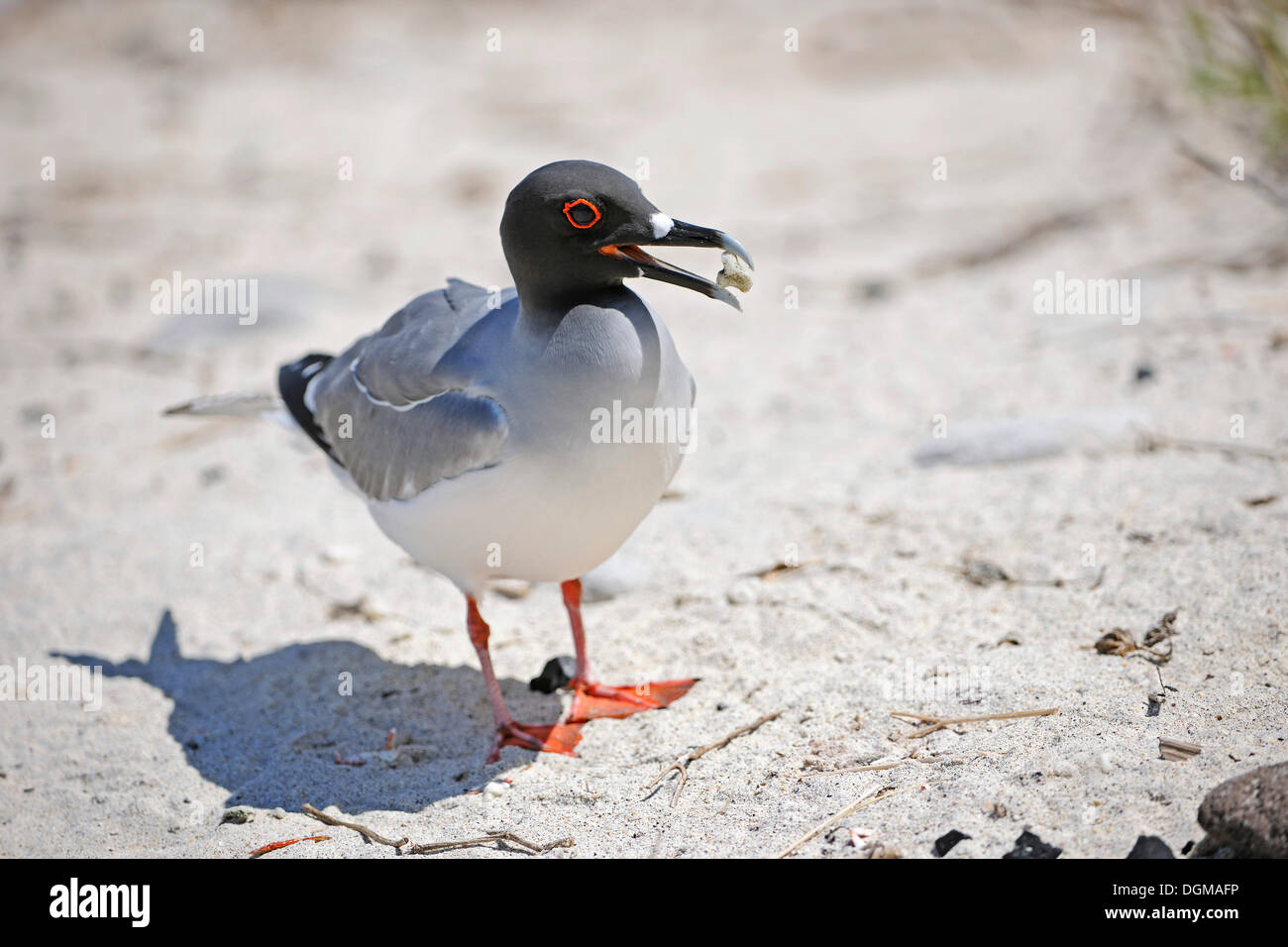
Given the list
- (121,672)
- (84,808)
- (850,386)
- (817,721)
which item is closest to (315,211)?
(850,386)

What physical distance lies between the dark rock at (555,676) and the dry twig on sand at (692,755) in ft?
2.54

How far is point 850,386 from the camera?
6.26 meters

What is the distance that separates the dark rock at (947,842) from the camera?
2.85 m

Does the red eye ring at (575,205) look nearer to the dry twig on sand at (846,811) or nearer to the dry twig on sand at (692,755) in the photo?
the dry twig on sand at (692,755)

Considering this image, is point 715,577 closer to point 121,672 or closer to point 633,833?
point 633,833

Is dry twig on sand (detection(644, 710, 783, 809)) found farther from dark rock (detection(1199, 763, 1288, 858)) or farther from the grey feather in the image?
dark rock (detection(1199, 763, 1288, 858))

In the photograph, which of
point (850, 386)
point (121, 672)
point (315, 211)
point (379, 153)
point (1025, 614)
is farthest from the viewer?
point (379, 153)

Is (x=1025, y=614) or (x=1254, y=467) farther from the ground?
(x=1254, y=467)

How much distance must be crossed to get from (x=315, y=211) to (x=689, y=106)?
3725 mm

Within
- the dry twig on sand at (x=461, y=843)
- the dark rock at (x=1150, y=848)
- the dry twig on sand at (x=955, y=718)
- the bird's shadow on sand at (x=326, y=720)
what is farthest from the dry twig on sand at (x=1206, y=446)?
the dry twig on sand at (x=461, y=843)

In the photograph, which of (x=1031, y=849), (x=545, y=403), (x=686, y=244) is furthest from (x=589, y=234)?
(x=1031, y=849)

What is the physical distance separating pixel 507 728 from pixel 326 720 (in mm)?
703

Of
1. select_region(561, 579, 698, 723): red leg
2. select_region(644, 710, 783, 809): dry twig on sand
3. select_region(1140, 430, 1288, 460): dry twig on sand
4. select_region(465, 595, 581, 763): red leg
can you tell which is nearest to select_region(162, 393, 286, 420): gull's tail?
select_region(465, 595, 581, 763): red leg
